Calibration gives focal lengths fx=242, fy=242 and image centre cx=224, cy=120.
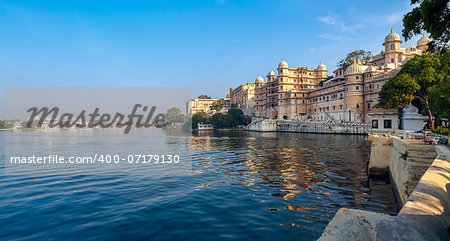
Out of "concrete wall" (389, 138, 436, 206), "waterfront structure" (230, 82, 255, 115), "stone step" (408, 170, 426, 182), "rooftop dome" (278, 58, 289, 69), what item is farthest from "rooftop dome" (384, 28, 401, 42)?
"stone step" (408, 170, 426, 182)

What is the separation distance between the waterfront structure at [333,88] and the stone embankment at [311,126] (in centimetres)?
651

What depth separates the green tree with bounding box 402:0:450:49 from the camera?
403 inches

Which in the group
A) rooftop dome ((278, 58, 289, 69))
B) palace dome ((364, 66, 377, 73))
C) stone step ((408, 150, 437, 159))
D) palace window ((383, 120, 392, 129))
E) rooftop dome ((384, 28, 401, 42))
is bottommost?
stone step ((408, 150, 437, 159))

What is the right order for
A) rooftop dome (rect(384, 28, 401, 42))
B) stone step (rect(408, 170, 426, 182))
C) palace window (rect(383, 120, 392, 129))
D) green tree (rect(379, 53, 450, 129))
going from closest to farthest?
stone step (rect(408, 170, 426, 182)) → green tree (rect(379, 53, 450, 129)) → palace window (rect(383, 120, 392, 129)) → rooftop dome (rect(384, 28, 401, 42))

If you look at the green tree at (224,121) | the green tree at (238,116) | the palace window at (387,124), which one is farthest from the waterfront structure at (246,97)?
the palace window at (387,124)

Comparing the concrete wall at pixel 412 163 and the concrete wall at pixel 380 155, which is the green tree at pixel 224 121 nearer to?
the concrete wall at pixel 380 155

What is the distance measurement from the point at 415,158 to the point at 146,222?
10827mm

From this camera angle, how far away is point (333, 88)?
71875 millimetres

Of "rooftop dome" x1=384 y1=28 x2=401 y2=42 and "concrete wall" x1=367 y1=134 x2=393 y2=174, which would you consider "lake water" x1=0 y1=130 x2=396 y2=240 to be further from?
"rooftop dome" x1=384 y1=28 x2=401 y2=42

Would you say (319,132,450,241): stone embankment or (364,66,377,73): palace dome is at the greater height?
(364,66,377,73): palace dome

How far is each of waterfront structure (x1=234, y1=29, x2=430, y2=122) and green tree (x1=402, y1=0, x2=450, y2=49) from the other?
52.2 metres

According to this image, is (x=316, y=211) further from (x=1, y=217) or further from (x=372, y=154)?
(x=1, y=217)

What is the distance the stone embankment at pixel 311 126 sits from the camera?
2287 inches

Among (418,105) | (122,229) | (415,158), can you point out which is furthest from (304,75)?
(122,229)
